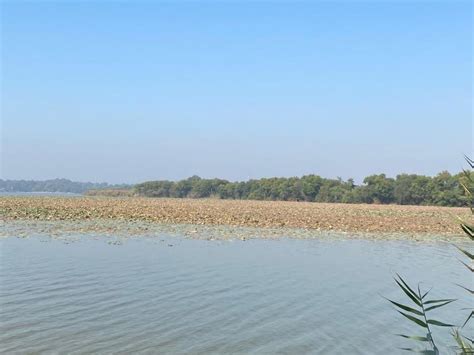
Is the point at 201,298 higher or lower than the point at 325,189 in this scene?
lower

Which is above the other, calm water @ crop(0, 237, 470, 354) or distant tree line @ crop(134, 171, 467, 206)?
distant tree line @ crop(134, 171, 467, 206)

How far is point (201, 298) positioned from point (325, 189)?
90511 millimetres

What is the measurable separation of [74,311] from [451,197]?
78.2m

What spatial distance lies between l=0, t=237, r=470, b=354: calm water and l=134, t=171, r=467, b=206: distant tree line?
54.5m

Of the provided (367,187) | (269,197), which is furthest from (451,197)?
(269,197)

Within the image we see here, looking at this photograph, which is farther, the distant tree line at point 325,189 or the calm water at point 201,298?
the distant tree line at point 325,189

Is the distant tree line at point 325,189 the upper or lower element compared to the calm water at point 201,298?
upper

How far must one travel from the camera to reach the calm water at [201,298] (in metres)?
7.78

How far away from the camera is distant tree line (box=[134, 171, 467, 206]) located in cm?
8306

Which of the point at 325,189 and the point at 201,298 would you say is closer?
the point at 201,298

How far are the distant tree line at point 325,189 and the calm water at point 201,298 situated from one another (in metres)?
54.5

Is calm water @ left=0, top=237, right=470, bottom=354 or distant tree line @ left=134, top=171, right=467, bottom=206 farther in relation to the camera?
distant tree line @ left=134, top=171, right=467, bottom=206

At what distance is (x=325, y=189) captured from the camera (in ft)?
326

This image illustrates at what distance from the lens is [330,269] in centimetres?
1559
